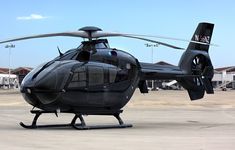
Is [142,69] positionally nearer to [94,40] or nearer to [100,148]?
[94,40]

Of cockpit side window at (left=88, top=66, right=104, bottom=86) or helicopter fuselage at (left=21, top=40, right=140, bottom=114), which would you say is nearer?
helicopter fuselage at (left=21, top=40, right=140, bottom=114)

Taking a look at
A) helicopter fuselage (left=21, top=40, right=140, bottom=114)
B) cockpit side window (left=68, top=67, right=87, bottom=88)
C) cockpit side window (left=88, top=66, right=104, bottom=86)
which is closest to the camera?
helicopter fuselage (left=21, top=40, right=140, bottom=114)

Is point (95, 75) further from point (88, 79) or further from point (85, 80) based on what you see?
point (85, 80)

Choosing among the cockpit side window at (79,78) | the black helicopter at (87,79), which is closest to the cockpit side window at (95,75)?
the black helicopter at (87,79)

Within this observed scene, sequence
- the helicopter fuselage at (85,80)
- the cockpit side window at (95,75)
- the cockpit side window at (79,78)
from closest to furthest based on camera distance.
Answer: the helicopter fuselage at (85,80), the cockpit side window at (79,78), the cockpit side window at (95,75)

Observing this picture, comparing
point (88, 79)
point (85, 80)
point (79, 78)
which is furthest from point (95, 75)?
point (79, 78)

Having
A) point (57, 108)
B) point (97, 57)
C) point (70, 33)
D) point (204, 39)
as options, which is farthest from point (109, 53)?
point (204, 39)

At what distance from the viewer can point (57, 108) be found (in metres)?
17.8

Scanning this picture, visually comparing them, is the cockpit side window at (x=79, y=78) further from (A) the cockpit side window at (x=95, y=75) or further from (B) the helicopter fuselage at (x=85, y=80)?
(A) the cockpit side window at (x=95, y=75)

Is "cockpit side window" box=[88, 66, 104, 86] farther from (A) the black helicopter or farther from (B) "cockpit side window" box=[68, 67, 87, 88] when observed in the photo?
(B) "cockpit side window" box=[68, 67, 87, 88]

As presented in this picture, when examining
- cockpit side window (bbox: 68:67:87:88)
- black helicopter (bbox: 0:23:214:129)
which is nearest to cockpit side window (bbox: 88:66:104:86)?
black helicopter (bbox: 0:23:214:129)

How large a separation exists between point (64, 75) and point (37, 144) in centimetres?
536

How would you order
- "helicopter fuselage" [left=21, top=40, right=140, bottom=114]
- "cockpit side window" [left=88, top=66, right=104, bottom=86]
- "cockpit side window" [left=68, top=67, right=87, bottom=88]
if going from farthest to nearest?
"cockpit side window" [left=88, top=66, right=104, bottom=86] → "cockpit side window" [left=68, top=67, right=87, bottom=88] → "helicopter fuselage" [left=21, top=40, right=140, bottom=114]

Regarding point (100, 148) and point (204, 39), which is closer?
point (100, 148)
